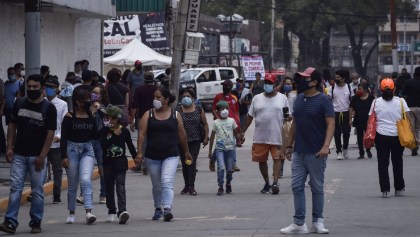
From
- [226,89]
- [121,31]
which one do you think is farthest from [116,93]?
[121,31]

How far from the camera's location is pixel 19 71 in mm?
22344

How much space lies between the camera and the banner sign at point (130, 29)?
141 feet

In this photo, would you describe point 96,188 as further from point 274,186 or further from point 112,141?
point 112,141

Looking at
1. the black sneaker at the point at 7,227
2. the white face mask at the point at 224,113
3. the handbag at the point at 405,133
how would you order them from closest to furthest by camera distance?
1. the black sneaker at the point at 7,227
2. the handbag at the point at 405,133
3. the white face mask at the point at 224,113

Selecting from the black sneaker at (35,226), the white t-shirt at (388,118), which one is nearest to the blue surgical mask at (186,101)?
the white t-shirt at (388,118)

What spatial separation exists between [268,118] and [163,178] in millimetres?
3810

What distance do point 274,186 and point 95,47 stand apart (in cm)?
1579

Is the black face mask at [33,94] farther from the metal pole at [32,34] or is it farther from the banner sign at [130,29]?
the banner sign at [130,29]

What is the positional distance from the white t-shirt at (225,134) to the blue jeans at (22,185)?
16.5 ft

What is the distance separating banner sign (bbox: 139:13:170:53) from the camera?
4334 centimetres

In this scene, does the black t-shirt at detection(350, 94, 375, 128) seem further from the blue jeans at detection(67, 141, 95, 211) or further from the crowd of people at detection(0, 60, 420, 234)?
the blue jeans at detection(67, 141, 95, 211)

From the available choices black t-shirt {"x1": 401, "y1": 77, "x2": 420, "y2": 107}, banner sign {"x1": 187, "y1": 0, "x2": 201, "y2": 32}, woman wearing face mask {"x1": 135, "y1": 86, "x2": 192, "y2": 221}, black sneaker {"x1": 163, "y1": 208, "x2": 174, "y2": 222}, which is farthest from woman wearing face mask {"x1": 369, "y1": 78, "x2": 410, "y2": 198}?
black t-shirt {"x1": 401, "y1": 77, "x2": 420, "y2": 107}

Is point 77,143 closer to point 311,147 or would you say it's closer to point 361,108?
point 311,147

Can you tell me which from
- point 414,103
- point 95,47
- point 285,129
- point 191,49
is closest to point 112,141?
point 285,129
